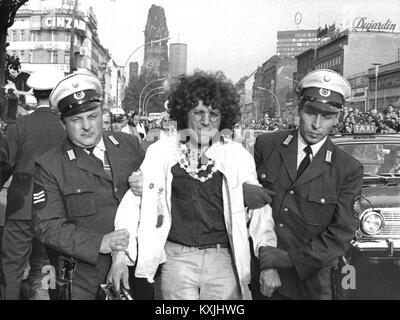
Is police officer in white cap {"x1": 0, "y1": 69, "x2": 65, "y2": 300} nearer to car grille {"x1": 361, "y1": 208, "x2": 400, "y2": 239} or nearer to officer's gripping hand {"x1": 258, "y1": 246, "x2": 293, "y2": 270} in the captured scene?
officer's gripping hand {"x1": 258, "y1": 246, "x2": 293, "y2": 270}

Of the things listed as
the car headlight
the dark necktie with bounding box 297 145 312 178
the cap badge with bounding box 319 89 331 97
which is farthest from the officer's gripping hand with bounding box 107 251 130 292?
the car headlight

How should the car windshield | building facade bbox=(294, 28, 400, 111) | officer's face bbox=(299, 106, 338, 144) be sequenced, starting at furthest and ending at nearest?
building facade bbox=(294, 28, 400, 111), the car windshield, officer's face bbox=(299, 106, 338, 144)

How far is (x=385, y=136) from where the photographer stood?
19.5 ft

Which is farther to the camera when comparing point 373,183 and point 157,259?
point 373,183

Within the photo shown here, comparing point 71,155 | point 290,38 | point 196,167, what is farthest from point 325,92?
point 290,38

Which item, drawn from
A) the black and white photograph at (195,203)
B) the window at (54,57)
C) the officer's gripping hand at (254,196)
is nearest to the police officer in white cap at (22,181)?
the black and white photograph at (195,203)

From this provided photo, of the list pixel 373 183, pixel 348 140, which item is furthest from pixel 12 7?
pixel 373 183

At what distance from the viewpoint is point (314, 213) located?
3.17 metres

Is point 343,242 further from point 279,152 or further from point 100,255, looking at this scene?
point 100,255

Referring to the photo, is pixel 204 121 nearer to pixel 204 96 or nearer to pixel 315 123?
pixel 204 96

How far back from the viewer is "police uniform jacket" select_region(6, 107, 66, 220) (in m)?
4.34

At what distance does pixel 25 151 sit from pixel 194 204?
6.18 feet

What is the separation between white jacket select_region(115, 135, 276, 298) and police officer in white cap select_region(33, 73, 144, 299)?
89mm

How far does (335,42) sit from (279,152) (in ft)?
230
